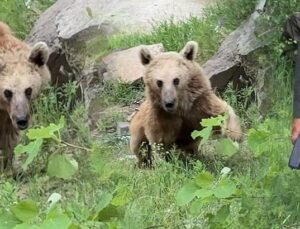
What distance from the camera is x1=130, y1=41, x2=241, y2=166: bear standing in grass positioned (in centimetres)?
840

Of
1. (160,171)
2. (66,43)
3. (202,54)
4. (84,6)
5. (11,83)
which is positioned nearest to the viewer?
(160,171)

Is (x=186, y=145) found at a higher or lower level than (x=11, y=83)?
lower

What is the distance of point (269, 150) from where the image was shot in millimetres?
5547

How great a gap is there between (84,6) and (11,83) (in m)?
4.42

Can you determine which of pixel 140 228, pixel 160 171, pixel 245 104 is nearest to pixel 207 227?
pixel 140 228

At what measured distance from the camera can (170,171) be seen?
23.4ft

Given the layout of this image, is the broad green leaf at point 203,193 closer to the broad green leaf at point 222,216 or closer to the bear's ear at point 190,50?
the broad green leaf at point 222,216

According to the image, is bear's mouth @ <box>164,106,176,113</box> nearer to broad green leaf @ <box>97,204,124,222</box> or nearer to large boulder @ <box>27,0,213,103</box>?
large boulder @ <box>27,0,213,103</box>

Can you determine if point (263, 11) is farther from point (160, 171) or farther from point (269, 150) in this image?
point (269, 150)

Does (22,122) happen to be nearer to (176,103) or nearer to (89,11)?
(176,103)

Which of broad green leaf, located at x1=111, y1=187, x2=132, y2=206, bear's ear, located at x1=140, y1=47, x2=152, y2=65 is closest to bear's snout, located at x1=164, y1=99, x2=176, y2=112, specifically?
bear's ear, located at x1=140, y1=47, x2=152, y2=65

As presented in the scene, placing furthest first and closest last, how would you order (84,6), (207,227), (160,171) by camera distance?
(84,6)
(160,171)
(207,227)

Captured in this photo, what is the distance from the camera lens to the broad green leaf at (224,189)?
485cm

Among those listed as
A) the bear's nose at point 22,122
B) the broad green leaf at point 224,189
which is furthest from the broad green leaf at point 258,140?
the bear's nose at point 22,122
